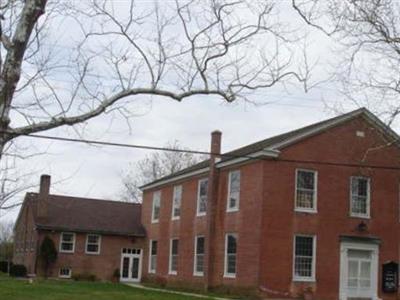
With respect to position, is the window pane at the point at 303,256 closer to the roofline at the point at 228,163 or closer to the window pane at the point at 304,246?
the window pane at the point at 304,246

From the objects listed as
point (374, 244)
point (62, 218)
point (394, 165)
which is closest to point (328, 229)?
point (374, 244)

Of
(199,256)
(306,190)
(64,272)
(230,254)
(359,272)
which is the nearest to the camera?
(306,190)

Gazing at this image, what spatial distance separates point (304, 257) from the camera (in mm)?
34000

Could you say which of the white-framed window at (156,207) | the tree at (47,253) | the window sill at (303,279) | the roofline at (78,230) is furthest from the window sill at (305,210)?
the tree at (47,253)

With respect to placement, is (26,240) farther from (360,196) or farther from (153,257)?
(360,196)

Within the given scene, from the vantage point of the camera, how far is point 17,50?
9.61 m

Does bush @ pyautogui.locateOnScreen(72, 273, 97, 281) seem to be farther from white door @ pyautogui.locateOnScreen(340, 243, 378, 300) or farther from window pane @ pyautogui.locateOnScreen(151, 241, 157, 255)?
white door @ pyautogui.locateOnScreen(340, 243, 378, 300)

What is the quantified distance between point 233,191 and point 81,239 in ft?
58.6

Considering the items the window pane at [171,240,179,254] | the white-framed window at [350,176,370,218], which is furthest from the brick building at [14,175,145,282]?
the white-framed window at [350,176,370,218]

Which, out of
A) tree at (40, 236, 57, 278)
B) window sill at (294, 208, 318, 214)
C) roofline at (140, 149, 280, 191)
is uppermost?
roofline at (140, 149, 280, 191)

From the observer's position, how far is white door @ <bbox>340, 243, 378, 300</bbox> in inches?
1361

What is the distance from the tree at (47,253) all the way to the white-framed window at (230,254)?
17.1 m

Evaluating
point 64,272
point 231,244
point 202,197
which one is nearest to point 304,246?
point 231,244

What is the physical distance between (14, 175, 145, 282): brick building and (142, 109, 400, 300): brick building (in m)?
14.1
